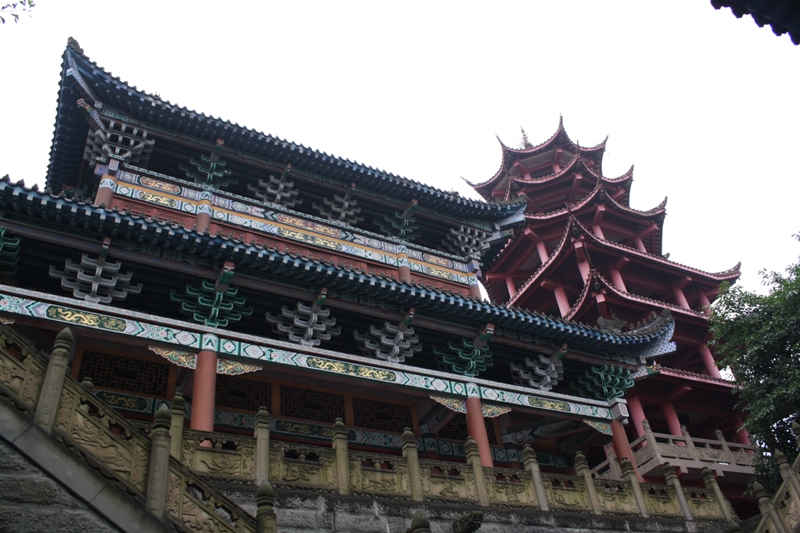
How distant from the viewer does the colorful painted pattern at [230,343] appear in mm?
10727

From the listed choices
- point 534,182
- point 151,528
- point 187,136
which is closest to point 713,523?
point 151,528

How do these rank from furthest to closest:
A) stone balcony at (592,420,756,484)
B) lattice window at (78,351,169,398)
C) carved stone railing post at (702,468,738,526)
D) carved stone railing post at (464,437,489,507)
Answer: stone balcony at (592,420,756,484) < carved stone railing post at (702,468,738,526) < lattice window at (78,351,169,398) < carved stone railing post at (464,437,489,507)

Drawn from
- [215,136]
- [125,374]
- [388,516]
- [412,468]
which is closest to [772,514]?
[412,468]

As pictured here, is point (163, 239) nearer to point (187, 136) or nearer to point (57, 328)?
point (57, 328)

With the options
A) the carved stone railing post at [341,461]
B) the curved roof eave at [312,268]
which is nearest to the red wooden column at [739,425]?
the curved roof eave at [312,268]

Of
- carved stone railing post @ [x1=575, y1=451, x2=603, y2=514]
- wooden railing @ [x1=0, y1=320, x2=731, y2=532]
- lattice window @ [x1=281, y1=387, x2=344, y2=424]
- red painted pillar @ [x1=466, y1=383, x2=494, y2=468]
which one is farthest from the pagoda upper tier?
lattice window @ [x1=281, y1=387, x2=344, y2=424]

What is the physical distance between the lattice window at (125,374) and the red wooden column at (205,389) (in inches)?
54.1

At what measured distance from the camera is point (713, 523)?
1270 cm

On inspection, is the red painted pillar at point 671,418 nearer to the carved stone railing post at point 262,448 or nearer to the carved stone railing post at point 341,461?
the carved stone railing post at point 341,461

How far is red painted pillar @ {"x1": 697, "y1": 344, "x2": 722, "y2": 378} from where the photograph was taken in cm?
2559

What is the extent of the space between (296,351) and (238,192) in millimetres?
5293

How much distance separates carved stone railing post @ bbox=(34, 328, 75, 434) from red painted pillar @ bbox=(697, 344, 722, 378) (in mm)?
23929

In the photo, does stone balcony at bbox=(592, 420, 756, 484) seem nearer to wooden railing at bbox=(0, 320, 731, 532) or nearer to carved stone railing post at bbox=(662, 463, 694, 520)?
carved stone railing post at bbox=(662, 463, 694, 520)

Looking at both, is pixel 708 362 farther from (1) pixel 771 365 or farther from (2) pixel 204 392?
(2) pixel 204 392
